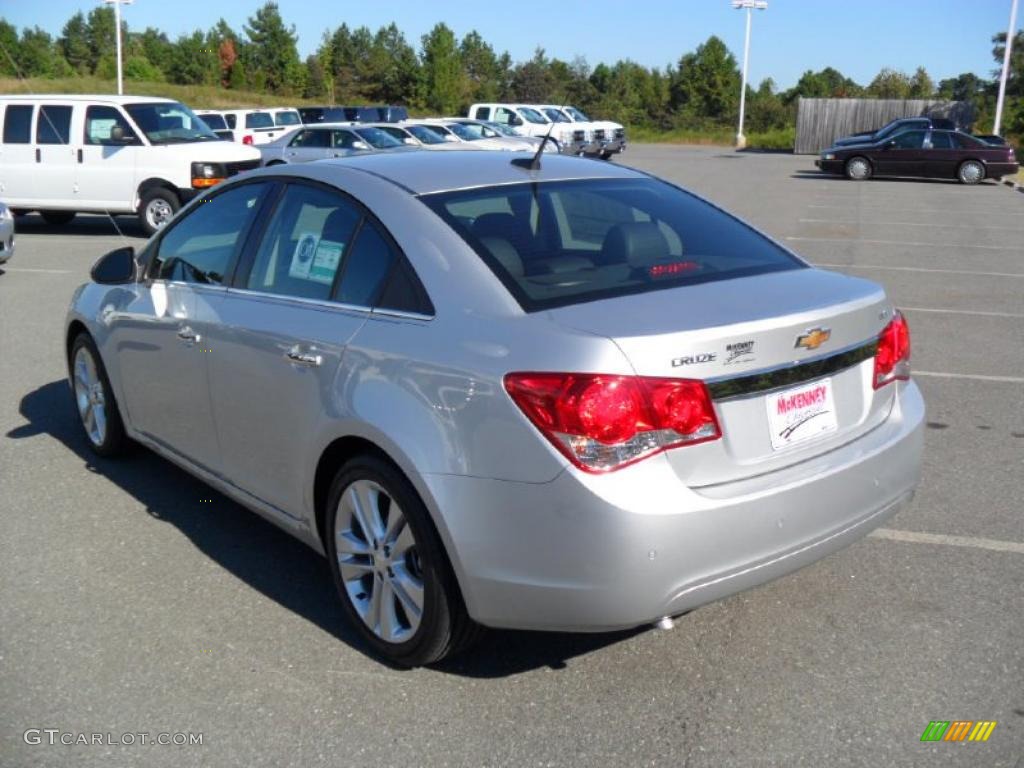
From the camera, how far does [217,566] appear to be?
14.6ft

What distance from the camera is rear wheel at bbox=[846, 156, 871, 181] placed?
30.0 m

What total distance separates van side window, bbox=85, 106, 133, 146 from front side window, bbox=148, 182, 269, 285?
11.8 metres

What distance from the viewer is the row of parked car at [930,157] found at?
95.5ft

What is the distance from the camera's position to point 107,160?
15.8 m

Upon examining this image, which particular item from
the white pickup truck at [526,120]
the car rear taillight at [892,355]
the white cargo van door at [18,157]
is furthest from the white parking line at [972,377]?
the white pickup truck at [526,120]

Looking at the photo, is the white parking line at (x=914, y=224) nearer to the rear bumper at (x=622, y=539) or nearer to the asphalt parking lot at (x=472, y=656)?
the asphalt parking lot at (x=472, y=656)

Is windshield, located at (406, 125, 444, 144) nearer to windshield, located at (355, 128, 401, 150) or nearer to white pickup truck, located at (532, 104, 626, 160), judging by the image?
windshield, located at (355, 128, 401, 150)

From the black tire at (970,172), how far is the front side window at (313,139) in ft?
56.5

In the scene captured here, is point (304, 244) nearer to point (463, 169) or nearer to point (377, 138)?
point (463, 169)

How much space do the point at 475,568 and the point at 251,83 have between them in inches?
Result: 3349

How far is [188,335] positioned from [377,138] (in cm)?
1842

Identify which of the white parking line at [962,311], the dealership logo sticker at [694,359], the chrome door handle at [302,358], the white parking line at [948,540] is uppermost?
the dealership logo sticker at [694,359]

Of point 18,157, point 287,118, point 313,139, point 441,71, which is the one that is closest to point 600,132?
point 287,118

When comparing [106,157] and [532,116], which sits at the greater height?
[532,116]
